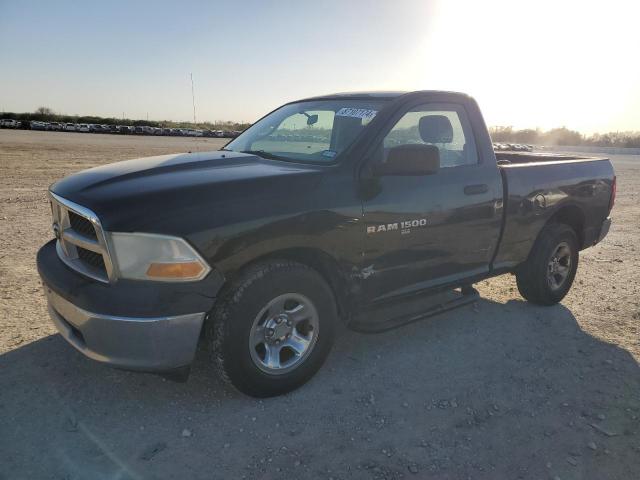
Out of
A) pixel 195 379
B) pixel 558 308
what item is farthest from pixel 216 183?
pixel 558 308

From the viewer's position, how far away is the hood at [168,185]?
263cm

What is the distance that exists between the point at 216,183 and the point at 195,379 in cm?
138

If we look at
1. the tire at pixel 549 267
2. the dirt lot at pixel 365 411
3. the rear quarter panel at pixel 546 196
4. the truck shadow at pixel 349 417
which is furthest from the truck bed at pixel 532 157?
the truck shadow at pixel 349 417

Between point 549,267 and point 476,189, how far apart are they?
61.4 inches

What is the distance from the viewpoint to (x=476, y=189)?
3928 mm

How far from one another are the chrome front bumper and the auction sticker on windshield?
1880 mm

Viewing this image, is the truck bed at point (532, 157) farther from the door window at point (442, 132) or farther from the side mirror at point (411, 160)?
the side mirror at point (411, 160)

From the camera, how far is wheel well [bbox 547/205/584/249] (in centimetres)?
494

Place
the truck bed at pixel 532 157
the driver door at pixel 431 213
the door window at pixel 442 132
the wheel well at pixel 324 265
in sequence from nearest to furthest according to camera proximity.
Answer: the wheel well at pixel 324 265, the driver door at pixel 431 213, the door window at pixel 442 132, the truck bed at pixel 532 157

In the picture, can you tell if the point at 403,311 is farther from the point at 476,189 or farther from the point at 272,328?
the point at 272,328

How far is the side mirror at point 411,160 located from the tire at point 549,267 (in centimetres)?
208

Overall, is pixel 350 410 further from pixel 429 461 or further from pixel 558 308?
pixel 558 308

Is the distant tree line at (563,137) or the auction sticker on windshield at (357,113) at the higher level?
the auction sticker on windshield at (357,113)

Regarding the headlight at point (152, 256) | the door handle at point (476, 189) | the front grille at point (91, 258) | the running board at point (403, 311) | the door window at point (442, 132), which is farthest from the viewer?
the door handle at point (476, 189)
